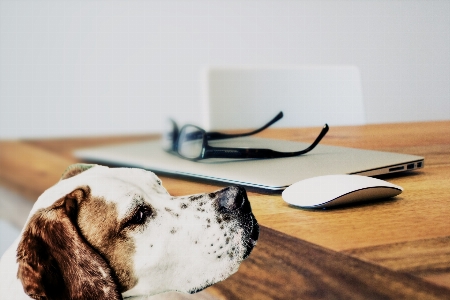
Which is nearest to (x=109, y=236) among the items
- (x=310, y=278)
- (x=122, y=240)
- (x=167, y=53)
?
(x=122, y=240)

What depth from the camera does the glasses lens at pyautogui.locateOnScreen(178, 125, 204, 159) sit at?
0.57 m

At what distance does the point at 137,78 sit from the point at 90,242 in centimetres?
56

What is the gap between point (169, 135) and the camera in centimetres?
66

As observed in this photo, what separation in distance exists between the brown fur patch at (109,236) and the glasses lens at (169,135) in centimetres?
24

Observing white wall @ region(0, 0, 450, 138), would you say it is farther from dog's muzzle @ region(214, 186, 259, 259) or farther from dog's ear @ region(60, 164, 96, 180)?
dog's muzzle @ region(214, 186, 259, 259)

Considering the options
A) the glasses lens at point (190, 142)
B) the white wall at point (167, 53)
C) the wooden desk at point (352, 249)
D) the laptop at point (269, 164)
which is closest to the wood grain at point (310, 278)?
the wooden desk at point (352, 249)

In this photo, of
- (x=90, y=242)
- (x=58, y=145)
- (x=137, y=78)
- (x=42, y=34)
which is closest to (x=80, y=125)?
(x=58, y=145)

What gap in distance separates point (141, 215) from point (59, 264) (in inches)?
3.9

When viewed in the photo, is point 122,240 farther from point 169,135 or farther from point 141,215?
point 169,135

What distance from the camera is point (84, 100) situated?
3.00 ft

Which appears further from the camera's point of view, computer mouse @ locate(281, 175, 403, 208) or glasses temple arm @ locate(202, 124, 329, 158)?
glasses temple arm @ locate(202, 124, 329, 158)

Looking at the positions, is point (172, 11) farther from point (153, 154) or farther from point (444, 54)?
point (153, 154)

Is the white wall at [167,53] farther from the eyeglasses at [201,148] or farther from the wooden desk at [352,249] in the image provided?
the wooden desk at [352,249]

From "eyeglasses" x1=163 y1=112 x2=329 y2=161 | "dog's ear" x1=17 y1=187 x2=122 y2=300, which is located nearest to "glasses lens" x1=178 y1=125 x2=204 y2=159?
"eyeglasses" x1=163 y1=112 x2=329 y2=161
